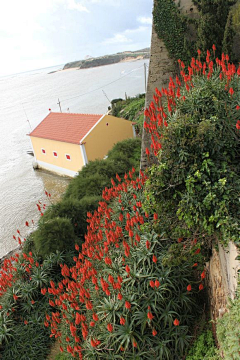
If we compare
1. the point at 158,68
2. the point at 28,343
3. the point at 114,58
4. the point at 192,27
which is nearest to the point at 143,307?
the point at 28,343

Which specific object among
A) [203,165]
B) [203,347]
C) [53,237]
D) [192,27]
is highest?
[192,27]

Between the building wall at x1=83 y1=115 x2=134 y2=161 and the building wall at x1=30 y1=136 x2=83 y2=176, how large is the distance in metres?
0.94

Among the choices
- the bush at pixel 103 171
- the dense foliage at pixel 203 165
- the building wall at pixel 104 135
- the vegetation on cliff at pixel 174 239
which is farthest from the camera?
the building wall at pixel 104 135

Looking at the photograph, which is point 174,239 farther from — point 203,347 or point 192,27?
point 192,27

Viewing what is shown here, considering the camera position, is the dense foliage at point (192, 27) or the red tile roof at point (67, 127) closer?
the dense foliage at point (192, 27)

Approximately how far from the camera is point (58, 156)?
2150cm

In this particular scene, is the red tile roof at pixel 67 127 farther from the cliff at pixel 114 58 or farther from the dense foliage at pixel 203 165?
the cliff at pixel 114 58

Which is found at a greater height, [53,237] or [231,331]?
[231,331]

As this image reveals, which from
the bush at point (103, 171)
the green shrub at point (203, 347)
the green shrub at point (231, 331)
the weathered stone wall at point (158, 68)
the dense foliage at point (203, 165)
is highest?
the weathered stone wall at point (158, 68)

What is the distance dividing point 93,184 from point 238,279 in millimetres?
9106

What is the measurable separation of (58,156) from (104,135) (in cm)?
458

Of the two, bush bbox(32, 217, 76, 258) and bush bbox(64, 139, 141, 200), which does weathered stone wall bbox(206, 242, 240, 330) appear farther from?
bush bbox(64, 139, 141, 200)

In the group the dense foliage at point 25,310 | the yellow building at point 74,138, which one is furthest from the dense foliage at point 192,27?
the yellow building at point 74,138

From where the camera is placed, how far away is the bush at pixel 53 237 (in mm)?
7891
